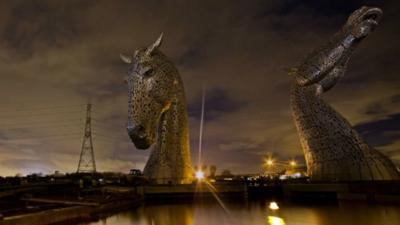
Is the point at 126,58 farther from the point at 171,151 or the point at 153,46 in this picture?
the point at 171,151

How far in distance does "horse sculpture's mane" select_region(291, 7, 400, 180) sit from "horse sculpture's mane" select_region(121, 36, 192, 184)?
6.38 m

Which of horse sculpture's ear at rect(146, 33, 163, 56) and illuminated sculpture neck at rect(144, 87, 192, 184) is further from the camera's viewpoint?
illuminated sculpture neck at rect(144, 87, 192, 184)

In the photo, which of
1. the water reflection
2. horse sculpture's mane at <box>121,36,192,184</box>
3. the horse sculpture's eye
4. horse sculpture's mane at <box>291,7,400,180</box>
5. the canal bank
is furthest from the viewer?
horse sculpture's mane at <box>291,7,400,180</box>

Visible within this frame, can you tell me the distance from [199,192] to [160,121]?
13.5 feet

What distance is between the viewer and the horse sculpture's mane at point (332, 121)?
1422 centimetres

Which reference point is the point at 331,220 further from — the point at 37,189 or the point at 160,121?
the point at 37,189

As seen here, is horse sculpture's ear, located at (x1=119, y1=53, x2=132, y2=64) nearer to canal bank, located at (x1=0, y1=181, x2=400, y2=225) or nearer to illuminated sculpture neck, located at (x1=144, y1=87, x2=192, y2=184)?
illuminated sculpture neck, located at (x1=144, y1=87, x2=192, y2=184)

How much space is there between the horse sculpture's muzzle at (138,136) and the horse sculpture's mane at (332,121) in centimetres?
882

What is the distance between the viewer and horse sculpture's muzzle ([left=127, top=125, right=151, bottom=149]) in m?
12.1

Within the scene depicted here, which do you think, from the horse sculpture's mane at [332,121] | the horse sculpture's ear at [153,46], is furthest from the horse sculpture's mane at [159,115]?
the horse sculpture's mane at [332,121]

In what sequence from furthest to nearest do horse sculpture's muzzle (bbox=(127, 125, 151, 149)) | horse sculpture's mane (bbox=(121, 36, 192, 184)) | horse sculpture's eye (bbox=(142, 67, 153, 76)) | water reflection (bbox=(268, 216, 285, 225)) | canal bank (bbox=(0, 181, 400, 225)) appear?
1. horse sculpture's eye (bbox=(142, 67, 153, 76))
2. horse sculpture's mane (bbox=(121, 36, 192, 184))
3. horse sculpture's muzzle (bbox=(127, 125, 151, 149))
4. canal bank (bbox=(0, 181, 400, 225))
5. water reflection (bbox=(268, 216, 285, 225))

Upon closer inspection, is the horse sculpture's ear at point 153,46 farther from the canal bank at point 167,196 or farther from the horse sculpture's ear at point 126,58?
the canal bank at point 167,196

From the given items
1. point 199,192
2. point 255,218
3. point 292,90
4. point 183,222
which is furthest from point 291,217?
point 292,90

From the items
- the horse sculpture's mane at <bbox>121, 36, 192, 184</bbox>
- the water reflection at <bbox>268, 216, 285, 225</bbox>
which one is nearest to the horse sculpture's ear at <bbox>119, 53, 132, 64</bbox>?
the horse sculpture's mane at <bbox>121, 36, 192, 184</bbox>
